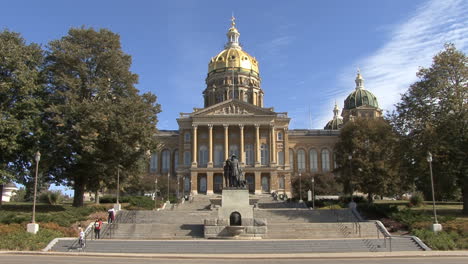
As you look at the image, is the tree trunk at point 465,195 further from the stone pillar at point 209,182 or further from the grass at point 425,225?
the stone pillar at point 209,182

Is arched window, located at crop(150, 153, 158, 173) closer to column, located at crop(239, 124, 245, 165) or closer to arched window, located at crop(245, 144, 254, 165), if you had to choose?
arched window, located at crop(245, 144, 254, 165)

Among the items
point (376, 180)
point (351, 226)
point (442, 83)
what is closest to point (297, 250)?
point (351, 226)

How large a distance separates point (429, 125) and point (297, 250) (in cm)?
1859

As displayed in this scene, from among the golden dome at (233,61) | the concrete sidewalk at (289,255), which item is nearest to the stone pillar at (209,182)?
the golden dome at (233,61)

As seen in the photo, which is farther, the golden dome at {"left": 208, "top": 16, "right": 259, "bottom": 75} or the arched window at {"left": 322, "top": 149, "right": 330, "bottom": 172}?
the golden dome at {"left": 208, "top": 16, "right": 259, "bottom": 75}

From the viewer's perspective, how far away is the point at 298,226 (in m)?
28.9

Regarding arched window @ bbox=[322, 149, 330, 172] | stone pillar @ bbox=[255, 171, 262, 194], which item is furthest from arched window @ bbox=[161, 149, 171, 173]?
arched window @ bbox=[322, 149, 330, 172]

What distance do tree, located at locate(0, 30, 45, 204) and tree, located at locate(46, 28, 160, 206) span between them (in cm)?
138

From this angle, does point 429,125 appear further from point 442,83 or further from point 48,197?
point 48,197

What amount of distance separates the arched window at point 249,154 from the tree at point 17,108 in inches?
1657

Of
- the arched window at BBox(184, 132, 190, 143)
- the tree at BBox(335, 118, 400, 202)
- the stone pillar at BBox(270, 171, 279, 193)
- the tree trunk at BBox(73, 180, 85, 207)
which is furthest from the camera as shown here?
the arched window at BBox(184, 132, 190, 143)

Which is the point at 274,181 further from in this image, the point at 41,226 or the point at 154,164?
the point at 41,226

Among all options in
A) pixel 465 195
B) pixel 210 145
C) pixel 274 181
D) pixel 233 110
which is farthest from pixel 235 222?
pixel 233 110

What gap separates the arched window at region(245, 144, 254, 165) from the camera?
2886 inches
